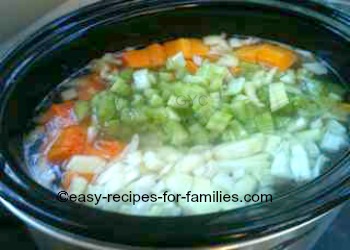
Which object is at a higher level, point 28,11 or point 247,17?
point 28,11

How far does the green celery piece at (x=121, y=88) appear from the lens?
106 centimetres

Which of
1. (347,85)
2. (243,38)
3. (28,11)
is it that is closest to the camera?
(347,85)

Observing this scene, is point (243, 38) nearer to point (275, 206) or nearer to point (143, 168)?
point (143, 168)

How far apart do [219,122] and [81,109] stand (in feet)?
0.84

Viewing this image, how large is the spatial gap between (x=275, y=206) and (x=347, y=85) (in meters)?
0.44

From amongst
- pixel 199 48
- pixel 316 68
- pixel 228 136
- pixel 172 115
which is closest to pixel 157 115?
pixel 172 115

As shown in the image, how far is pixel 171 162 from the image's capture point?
896 millimetres

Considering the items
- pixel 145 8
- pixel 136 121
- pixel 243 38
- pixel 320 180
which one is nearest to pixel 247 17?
pixel 243 38

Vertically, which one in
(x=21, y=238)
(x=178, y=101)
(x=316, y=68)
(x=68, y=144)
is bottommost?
(x=21, y=238)

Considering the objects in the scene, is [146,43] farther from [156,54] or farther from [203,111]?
[203,111]

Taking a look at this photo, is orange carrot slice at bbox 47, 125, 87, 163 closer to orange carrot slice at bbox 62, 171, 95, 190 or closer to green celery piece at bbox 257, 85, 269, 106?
orange carrot slice at bbox 62, 171, 95, 190

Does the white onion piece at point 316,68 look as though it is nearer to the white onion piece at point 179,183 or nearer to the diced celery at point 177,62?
the diced celery at point 177,62

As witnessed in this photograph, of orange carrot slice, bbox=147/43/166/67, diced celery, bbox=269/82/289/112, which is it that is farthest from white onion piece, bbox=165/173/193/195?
orange carrot slice, bbox=147/43/166/67

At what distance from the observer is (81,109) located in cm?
103
